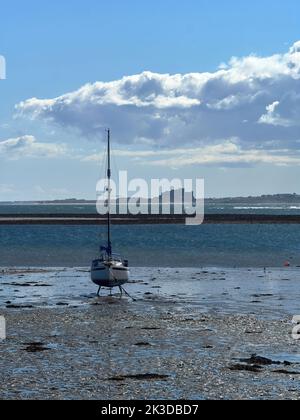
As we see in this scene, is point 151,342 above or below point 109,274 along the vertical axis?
below

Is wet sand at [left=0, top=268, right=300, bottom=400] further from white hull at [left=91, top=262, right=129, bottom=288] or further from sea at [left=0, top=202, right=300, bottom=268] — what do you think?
sea at [left=0, top=202, right=300, bottom=268]

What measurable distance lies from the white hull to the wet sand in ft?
3.14

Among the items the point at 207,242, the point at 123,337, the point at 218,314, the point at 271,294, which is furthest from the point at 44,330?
the point at 207,242

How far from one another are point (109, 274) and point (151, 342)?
54.5 feet

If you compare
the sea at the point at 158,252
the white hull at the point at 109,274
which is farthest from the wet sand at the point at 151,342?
the sea at the point at 158,252

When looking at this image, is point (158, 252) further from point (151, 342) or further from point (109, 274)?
point (151, 342)

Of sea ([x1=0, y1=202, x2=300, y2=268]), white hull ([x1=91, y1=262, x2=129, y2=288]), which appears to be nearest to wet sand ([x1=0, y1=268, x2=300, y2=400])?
white hull ([x1=91, y1=262, x2=129, y2=288])

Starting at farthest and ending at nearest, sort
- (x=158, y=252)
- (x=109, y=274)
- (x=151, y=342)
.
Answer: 1. (x=158, y=252)
2. (x=109, y=274)
3. (x=151, y=342)

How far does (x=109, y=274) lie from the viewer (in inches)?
1766

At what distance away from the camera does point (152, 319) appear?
114ft

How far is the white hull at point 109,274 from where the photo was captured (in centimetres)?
4488

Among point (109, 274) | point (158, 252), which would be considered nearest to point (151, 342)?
point (109, 274)

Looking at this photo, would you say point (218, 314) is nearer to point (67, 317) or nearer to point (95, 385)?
point (67, 317)

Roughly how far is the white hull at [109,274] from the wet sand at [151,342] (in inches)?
37.7
